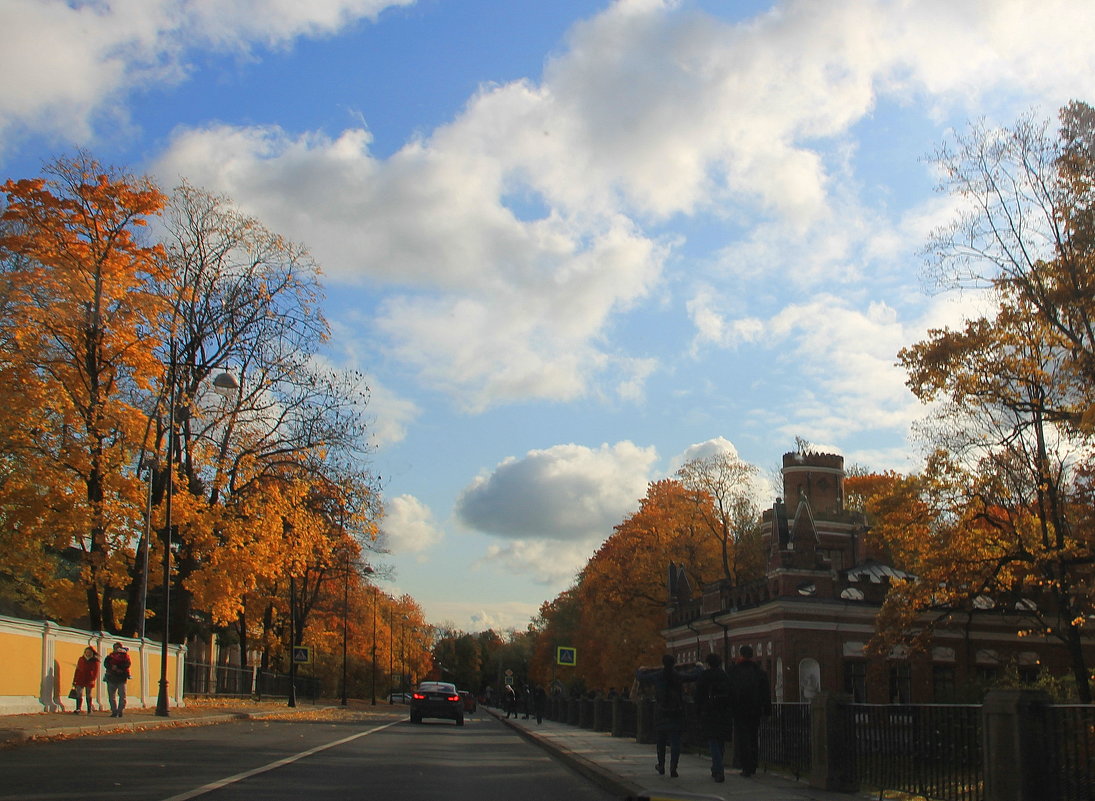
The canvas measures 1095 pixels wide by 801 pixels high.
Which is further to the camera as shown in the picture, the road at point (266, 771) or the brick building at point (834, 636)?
the brick building at point (834, 636)

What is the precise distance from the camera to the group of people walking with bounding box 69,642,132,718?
24094 mm

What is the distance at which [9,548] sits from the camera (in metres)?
28.6

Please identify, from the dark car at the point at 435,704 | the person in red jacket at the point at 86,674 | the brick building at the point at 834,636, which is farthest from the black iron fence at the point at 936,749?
the brick building at the point at 834,636

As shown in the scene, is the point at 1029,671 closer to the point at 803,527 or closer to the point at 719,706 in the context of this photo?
the point at 803,527

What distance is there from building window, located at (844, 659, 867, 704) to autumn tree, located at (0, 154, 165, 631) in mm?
27132

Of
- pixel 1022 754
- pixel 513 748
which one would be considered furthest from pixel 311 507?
pixel 1022 754

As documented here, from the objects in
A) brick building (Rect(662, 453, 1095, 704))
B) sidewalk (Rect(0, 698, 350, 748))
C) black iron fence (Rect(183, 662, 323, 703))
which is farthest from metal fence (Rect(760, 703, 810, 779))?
black iron fence (Rect(183, 662, 323, 703))

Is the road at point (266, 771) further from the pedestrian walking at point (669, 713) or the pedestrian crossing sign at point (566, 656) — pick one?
the pedestrian crossing sign at point (566, 656)

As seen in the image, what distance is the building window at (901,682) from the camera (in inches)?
1670

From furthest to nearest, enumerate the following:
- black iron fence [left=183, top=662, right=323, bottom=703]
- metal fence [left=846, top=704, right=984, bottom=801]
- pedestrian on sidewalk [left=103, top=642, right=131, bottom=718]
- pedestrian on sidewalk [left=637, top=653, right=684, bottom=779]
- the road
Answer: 1. black iron fence [left=183, top=662, right=323, bottom=703]
2. pedestrian on sidewalk [left=103, top=642, right=131, bottom=718]
3. pedestrian on sidewalk [left=637, top=653, right=684, bottom=779]
4. the road
5. metal fence [left=846, top=704, right=984, bottom=801]

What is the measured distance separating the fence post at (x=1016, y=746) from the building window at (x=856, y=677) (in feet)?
109

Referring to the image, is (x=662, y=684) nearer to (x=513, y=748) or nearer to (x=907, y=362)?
(x=513, y=748)

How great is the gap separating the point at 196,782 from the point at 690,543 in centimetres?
5143

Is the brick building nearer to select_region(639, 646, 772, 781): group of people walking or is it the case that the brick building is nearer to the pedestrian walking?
select_region(639, 646, 772, 781): group of people walking
